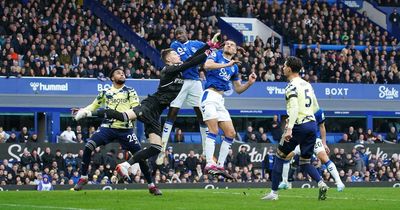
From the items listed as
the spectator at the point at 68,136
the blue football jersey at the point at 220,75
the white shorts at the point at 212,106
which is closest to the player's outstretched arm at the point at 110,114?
the white shorts at the point at 212,106

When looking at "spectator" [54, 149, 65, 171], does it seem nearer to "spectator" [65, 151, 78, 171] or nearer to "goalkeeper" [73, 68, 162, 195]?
"spectator" [65, 151, 78, 171]

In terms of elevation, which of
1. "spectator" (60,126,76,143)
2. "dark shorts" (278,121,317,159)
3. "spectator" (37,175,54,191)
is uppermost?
"dark shorts" (278,121,317,159)

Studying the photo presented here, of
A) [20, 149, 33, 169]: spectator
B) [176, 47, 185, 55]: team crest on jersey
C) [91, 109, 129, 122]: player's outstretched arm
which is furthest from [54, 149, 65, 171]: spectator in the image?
[91, 109, 129, 122]: player's outstretched arm

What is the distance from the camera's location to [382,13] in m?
57.0

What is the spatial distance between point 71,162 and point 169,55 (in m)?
15.1

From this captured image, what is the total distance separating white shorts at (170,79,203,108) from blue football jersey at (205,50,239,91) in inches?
23.0

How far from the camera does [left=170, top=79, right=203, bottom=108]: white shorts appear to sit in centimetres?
2164

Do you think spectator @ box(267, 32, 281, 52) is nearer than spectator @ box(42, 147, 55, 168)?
No

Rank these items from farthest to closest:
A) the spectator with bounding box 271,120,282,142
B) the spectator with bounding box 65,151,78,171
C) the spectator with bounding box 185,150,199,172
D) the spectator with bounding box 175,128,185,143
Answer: the spectator with bounding box 271,120,282,142 → the spectator with bounding box 175,128,185,143 → the spectator with bounding box 185,150,199,172 → the spectator with bounding box 65,151,78,171

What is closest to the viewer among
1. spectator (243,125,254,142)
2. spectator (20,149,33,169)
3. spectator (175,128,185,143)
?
spectator (20,149,33,169)

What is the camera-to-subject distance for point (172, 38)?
146 ft

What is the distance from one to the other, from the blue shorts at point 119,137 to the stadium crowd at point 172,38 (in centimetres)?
1841

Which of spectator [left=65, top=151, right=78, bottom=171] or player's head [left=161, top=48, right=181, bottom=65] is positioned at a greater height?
player's head [left=161, top=48, right=181, bottom=65]

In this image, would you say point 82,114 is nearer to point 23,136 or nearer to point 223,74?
point 223,74
